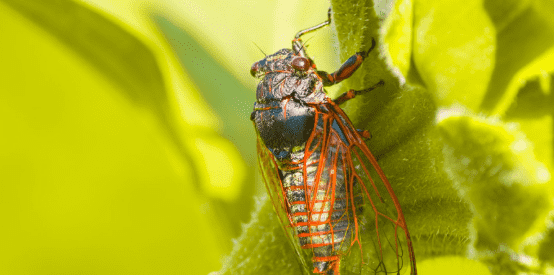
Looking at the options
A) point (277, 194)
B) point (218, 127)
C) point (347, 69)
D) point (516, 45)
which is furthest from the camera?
point (218, 127)

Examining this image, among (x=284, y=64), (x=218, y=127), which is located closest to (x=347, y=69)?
(x=284, y=64)

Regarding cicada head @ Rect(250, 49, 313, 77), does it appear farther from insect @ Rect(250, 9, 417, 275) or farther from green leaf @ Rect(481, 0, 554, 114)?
green leaf @ Rect(481, 0, 554, 114)

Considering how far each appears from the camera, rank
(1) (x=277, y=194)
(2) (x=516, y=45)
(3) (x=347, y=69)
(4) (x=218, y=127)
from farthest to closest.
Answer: (4) (x=218, y=127) → (1) (x=277, y=194) → (3) (x=347, y=69) → (2) (x=516, y=45)

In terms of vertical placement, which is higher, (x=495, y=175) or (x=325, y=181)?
(x=325, y=181)

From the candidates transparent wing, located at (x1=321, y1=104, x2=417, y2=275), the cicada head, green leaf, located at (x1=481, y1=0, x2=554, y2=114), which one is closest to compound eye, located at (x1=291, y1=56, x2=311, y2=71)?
the cicada head

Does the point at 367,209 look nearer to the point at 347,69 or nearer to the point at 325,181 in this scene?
the point at 325,181

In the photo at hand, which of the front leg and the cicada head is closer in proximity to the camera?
the front leg
